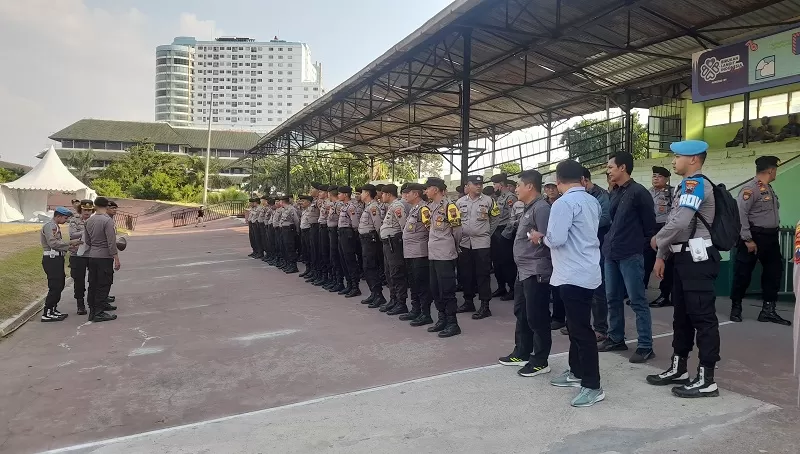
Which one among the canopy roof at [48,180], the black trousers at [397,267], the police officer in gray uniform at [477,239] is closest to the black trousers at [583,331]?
the police officer in gray uniform at [477,239]

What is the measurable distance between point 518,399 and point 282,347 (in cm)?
281

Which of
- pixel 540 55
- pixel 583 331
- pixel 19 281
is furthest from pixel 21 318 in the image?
pixel 540 55

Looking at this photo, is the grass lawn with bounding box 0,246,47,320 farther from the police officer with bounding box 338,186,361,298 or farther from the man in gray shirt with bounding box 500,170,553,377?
the man in gray shirt with bounding box 500,170,553,377

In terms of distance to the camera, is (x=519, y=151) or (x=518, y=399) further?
(x=519, y=151)

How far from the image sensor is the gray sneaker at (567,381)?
3875mm

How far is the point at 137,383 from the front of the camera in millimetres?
4641

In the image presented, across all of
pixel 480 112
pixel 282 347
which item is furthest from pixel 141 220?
pixel 282 347

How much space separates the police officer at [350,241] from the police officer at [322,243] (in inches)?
31.4

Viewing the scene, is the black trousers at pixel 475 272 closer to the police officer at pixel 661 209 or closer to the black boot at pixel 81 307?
the police officer at pixel 661 209

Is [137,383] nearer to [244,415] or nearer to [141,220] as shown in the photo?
[244,415]

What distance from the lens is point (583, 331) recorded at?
3605 millimetres

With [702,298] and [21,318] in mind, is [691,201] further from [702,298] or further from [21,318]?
[21,318]

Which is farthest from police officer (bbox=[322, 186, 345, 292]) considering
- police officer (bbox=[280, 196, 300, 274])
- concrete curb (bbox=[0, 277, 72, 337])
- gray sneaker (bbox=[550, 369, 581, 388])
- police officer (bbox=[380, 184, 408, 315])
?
gray sneaker (bbox=[550, 369, 581, 388])

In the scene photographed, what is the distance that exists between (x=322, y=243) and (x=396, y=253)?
288 cm
